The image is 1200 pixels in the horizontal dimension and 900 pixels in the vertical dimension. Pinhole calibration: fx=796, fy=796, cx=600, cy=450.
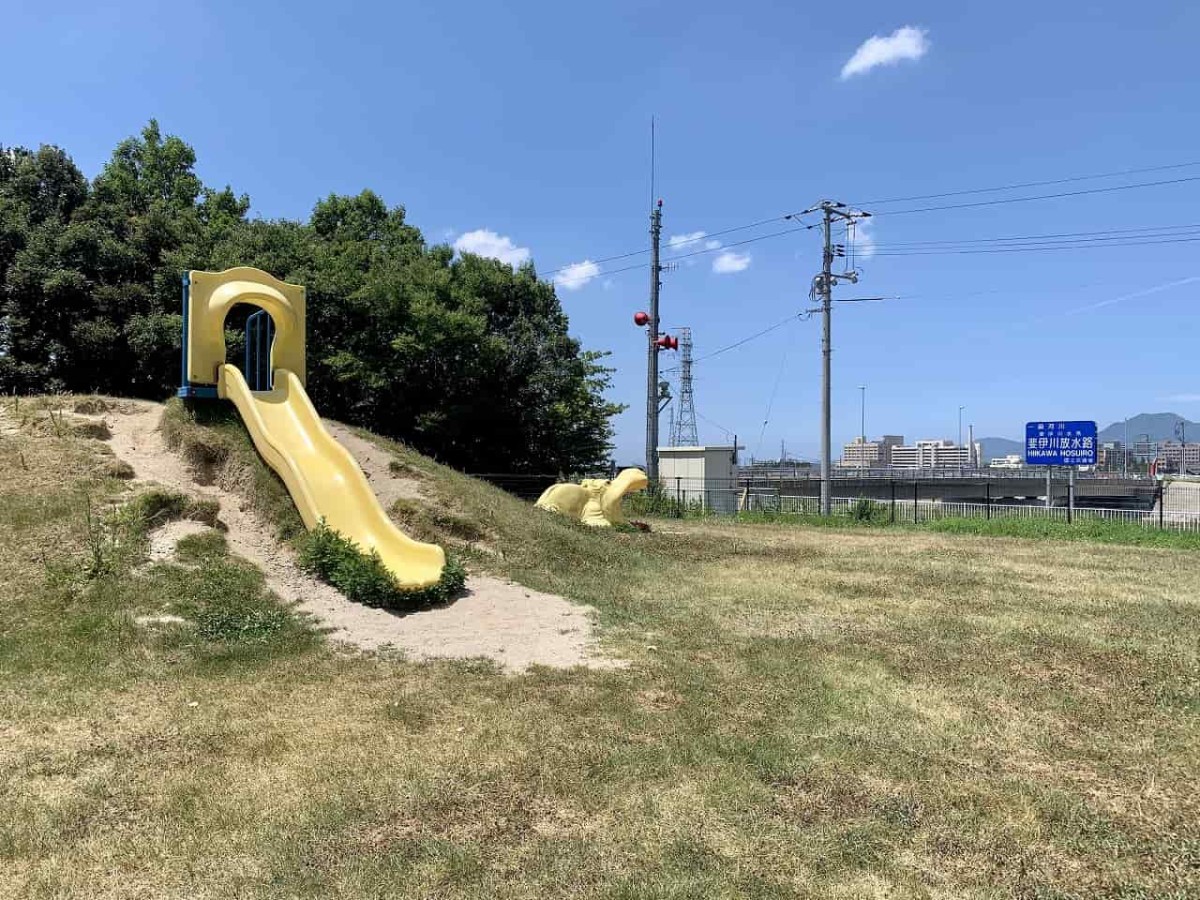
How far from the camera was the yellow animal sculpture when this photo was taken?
50.8 ft

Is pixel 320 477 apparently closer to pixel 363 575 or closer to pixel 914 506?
pixel 363 575

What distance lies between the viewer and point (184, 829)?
11.9ft

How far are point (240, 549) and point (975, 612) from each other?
8.05m

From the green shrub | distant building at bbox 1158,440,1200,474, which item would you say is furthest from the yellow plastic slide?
distant building at bbox 1158,440,1200,474

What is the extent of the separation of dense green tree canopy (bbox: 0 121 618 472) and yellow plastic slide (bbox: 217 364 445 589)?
8687 millimetres

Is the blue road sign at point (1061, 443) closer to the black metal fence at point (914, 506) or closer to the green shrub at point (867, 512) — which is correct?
the black metal fence at point (914, 506)

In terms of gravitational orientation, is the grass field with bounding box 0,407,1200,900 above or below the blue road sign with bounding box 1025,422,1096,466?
below

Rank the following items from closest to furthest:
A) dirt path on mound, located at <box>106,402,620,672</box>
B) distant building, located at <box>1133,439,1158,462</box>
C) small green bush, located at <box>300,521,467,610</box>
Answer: dirt path on mound, located at <box>106,402,620,672</box> < small green bush, located at <box>300,521,467,610</box> < distant building, located at <box>1133,439,1158,462</box>

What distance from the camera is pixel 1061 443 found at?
21.6 m

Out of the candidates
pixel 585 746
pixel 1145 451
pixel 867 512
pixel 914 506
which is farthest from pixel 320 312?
pixel 1145 451

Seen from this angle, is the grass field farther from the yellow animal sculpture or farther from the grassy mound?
the yellow animal sculpture

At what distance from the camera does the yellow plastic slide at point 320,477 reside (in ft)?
28.0

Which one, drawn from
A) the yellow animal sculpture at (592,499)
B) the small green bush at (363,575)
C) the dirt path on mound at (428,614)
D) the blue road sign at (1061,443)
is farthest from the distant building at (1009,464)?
the small green bush at (363,575)

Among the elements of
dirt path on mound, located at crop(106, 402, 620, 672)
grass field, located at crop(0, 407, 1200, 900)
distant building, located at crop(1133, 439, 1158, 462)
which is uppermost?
distant building, located at crop(1133, 439, 1158, 462)
